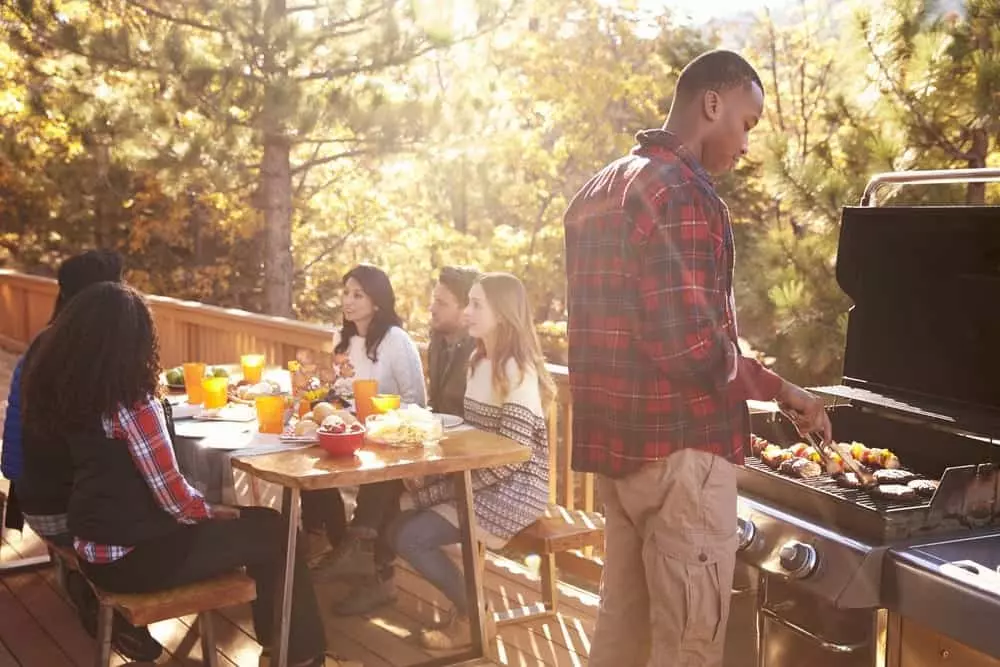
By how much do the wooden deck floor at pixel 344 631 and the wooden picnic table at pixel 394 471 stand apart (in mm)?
281

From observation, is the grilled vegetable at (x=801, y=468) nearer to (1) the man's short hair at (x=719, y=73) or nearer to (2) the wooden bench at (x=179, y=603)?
(1) the man's short hair at (x=719, y=73)

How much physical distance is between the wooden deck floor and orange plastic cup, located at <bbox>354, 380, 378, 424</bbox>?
0.84m

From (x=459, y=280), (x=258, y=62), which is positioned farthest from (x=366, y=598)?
(x=258, y=62)

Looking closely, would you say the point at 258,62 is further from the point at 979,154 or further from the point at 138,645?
the point at 138,645

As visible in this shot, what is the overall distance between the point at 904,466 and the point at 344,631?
2193 mm

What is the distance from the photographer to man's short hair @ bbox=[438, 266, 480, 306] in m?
4.30

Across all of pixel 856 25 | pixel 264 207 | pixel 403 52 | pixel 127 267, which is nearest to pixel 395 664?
pixel 856 25

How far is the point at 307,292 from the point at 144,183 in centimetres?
285

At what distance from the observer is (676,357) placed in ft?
7.20

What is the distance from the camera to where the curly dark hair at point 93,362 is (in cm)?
301

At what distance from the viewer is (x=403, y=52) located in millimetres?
10109

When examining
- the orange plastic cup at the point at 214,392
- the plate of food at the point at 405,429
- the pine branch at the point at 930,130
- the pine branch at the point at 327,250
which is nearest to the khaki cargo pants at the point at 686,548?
the plate of food at the point at 405,429

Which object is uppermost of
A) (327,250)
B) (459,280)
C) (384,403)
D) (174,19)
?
(174,19)

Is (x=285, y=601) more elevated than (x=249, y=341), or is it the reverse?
(x=249, y=341)
